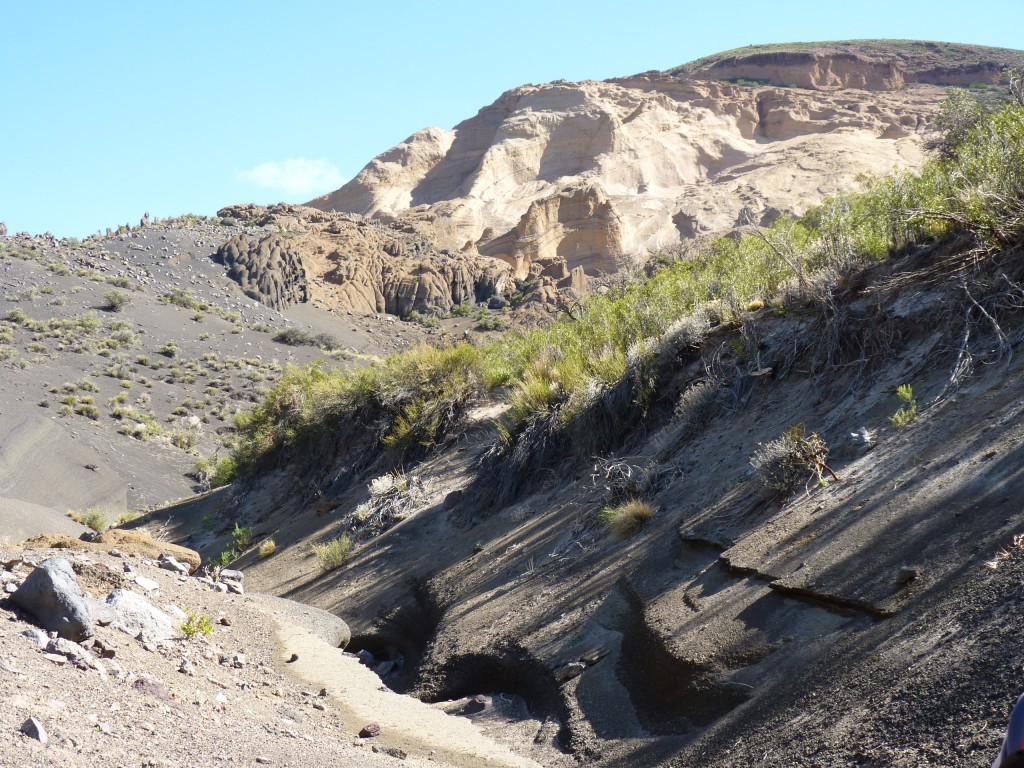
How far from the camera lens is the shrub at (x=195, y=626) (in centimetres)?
744

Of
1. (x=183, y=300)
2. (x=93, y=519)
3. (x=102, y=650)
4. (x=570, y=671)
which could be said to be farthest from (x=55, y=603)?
(x=183, y=300)

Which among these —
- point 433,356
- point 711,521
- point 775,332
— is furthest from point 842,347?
point 433,356

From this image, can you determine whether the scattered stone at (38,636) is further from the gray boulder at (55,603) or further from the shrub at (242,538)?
the shrub at (242,538)

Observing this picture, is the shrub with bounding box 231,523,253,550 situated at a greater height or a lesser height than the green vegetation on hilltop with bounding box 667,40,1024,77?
lesser

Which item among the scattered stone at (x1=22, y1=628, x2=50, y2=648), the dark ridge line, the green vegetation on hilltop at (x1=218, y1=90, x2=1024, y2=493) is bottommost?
the dark ridge line

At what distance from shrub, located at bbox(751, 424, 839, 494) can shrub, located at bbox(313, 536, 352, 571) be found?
22.5 feet

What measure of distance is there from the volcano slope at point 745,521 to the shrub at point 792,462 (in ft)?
0.07

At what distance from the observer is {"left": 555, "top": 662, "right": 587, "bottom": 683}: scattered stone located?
278 inches

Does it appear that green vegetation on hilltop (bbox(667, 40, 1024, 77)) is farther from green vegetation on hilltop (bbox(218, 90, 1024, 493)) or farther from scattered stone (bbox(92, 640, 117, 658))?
scattered stone (bbox(92, 640, 117, 658))

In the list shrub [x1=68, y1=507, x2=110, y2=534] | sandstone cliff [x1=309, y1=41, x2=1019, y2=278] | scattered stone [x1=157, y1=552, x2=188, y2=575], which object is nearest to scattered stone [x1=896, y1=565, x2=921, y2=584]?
scattered stone [x1=157, y1=552, x2=188, y2=575]

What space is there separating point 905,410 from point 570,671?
10.8 ft

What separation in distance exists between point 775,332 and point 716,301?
1.50 meters

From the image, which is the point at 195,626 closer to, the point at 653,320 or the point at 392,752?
the point at 392,752

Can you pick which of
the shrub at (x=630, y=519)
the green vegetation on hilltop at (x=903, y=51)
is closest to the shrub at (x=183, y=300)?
the shrub at (x=630, y=519)
